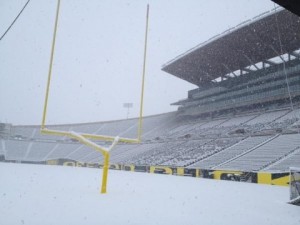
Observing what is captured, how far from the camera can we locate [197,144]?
21625 millimetres

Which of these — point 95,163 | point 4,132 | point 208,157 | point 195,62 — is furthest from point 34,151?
point 208,157

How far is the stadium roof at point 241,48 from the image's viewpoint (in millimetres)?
19047

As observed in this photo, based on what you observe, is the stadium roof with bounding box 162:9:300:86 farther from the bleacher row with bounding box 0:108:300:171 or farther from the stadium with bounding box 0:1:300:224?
the bleacher row with bounding box 0:108:300:171

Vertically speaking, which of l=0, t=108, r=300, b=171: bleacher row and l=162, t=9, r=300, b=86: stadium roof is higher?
l=162, t=9, r=300, b=86: stadium roof

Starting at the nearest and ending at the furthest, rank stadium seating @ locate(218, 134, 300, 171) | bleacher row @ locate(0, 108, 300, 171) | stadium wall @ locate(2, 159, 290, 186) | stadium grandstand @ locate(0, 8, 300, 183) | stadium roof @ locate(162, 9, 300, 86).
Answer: stadium wall @ locate(2, 159, 290, 186)
stadium seating @ locate(218, 134, 300, 171)
bleacher row @ locate(0, 108, 300, 171)
stadium grandstand @ locate(0, 8, 300, 183)
stadium roof @ locate(162, 9, 300, 86)

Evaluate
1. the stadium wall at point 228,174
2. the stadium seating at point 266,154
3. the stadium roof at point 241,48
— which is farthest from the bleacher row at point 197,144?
the stadium roof at point 241,48

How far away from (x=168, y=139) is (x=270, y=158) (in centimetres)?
1289

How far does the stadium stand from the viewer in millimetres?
15240

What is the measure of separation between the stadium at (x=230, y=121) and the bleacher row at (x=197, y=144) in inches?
2.3

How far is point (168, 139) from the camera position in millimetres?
26328

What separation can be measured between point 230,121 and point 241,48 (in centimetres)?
618

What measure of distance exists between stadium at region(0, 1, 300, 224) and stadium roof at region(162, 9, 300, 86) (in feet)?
0.22

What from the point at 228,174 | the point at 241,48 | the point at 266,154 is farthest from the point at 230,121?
the point at 228,174

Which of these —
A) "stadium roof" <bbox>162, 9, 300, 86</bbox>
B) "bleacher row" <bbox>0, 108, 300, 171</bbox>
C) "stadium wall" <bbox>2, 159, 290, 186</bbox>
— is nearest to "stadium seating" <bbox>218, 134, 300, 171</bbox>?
"bleacher row" <bbox>0, 108, 300, 171</bbox>
